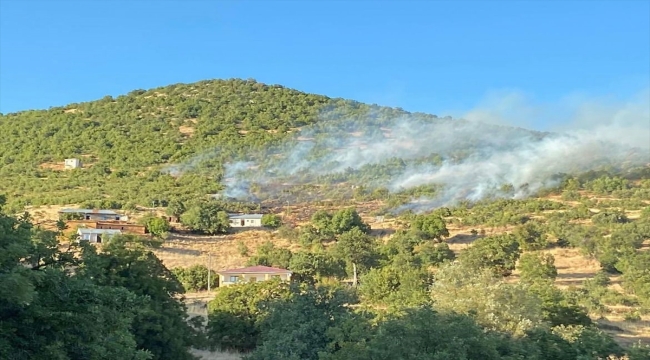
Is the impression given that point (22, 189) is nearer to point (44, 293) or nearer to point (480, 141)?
point (44, 293)

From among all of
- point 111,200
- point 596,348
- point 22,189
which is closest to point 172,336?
point 596,348

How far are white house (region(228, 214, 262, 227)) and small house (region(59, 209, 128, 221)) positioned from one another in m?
11.6

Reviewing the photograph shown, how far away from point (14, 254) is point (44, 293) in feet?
3.70

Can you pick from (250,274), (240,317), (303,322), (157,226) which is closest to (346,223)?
(157,226)

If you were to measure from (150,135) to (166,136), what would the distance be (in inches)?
124

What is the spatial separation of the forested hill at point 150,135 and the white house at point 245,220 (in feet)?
45.4

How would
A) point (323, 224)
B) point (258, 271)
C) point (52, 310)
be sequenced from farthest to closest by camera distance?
point (323, 224) → point (258, 271) → point (52, 310)

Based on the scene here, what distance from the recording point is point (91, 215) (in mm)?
62906

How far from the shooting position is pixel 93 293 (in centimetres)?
999

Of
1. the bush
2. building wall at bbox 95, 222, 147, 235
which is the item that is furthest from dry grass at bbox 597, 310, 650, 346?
building wall at bbox 95, 222, 147, 235

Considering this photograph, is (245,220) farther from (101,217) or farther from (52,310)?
(52,310)

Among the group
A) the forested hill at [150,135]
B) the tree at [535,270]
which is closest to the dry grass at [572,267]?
the tree at [535,270]

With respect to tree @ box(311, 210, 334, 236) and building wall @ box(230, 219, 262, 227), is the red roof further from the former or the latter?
building wall @ box(230, 219, 262, 227)

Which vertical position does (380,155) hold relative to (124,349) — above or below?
above
